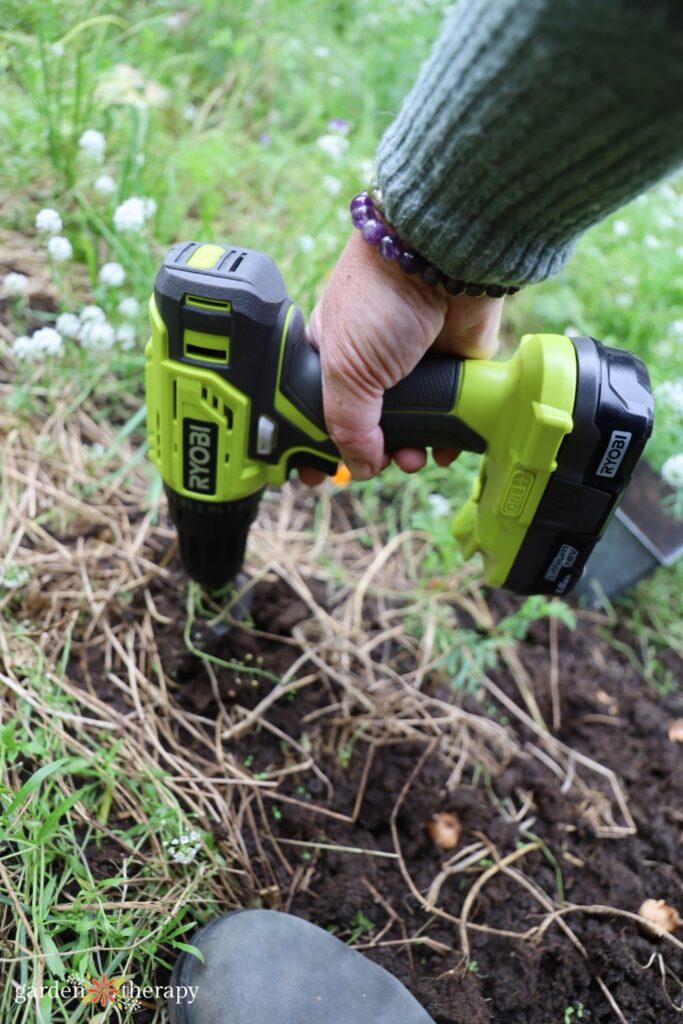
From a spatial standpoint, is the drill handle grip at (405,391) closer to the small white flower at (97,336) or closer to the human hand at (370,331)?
the human hand at (370,331)

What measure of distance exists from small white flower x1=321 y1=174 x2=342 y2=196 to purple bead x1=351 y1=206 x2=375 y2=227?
44.5 inches

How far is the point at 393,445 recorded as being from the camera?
1171mm

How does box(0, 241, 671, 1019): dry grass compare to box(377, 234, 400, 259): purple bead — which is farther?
box(0, 241, 671, 1019): dry grass

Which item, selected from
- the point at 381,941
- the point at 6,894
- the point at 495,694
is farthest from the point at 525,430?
the point at 6,894

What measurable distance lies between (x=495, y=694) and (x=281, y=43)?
2.29 metres

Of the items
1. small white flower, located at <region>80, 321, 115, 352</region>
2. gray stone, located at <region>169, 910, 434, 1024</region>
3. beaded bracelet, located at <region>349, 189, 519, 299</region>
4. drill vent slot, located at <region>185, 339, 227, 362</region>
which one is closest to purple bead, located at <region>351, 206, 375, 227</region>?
beaded bracelet, located at <region>349, 189, 519, 299</region>

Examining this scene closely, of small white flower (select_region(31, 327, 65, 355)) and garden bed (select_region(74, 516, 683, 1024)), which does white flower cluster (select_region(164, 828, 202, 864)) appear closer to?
garden bed (select_region(74, 516, 683, 1024))

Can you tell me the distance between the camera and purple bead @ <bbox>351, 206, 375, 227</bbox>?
1001 mm

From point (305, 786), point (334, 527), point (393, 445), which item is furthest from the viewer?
point (334, 527)

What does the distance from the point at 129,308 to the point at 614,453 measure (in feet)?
3.57

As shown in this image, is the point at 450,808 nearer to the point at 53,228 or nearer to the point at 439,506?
the point at 439,506

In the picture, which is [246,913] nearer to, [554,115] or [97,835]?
[97,835]

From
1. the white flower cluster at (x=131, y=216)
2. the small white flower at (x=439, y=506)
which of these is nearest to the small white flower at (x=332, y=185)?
the white flower cluster at (x=131, y=216)

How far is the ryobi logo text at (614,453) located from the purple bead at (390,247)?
369mm
